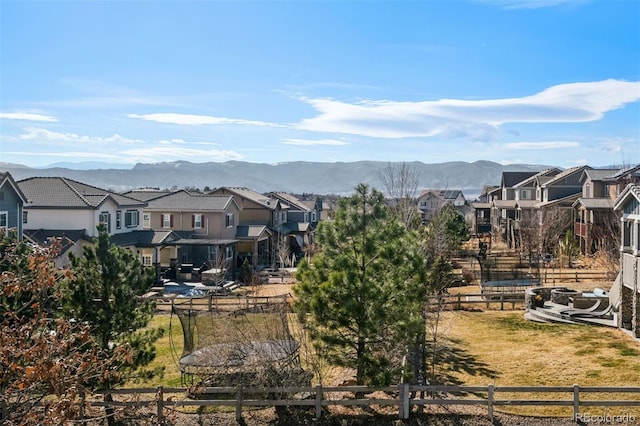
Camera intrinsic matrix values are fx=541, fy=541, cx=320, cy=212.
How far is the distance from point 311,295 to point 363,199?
9.50 feet

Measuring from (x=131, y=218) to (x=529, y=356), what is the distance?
3212 cm

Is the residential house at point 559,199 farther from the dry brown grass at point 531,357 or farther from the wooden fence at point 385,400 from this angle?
the wooden fence at point 385,400

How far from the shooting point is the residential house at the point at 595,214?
4150 centimetres

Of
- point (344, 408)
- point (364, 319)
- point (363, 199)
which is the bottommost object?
point (344, 408)

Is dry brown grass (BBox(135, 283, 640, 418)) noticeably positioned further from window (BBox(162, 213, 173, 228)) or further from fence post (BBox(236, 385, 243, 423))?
window (BBox(162, 213, 173, 228))

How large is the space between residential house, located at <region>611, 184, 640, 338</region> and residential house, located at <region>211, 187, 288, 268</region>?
28158mm

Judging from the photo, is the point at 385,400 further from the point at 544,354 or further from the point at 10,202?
the point at 10,202

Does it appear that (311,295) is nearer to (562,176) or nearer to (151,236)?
(151,236)

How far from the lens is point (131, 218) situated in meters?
42.1

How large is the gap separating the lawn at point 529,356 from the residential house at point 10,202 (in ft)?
34.5

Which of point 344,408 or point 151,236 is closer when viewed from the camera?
point 344,408

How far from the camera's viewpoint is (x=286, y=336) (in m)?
A: 14.9

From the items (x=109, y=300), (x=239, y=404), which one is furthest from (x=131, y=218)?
(x=239, y=404)

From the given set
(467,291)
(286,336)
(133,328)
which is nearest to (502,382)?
(286,336)
